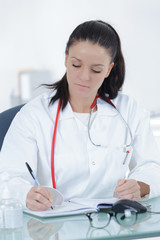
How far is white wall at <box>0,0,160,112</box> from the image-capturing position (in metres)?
3.71

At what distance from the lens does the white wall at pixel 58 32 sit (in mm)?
3709

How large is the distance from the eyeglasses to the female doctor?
213mm

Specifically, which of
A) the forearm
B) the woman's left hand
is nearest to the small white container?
the woman's left hand

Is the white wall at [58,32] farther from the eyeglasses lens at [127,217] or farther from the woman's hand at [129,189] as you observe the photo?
the eyeglasses lens at [127,217]

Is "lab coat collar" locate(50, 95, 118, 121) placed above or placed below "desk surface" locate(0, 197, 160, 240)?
above

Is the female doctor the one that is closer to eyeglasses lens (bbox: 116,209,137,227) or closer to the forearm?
the forearm

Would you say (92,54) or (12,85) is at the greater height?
(92,54)

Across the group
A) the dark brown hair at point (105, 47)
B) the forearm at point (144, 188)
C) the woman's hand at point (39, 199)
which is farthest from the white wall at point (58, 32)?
the woman's hand at point (39, 199)

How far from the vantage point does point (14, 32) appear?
3.71 m

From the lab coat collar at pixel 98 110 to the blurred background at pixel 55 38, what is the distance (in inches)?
75.6

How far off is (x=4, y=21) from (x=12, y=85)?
569 mm

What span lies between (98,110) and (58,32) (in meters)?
2.01

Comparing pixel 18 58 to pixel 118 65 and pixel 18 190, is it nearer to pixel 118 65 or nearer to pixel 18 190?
pixel 118 65

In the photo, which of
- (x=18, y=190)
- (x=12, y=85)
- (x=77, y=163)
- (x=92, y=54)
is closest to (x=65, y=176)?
(x=77, y=163)
